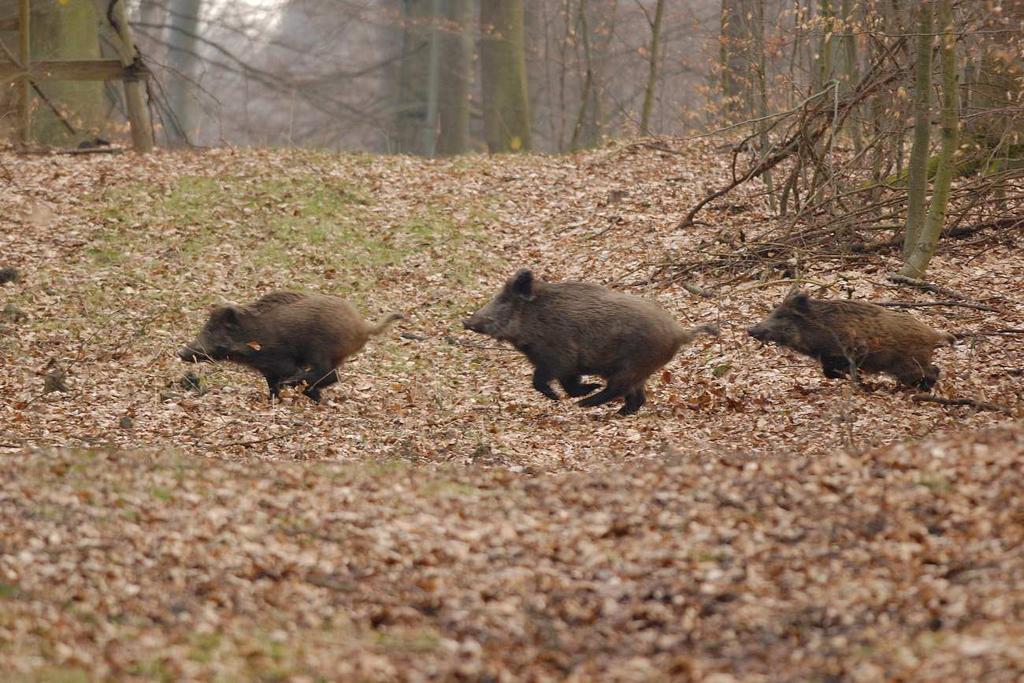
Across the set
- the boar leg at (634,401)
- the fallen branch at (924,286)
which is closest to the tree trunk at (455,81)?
the fallen branch at (924,286)

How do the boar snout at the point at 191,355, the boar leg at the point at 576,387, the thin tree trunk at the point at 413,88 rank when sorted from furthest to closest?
the thin tree trunk at the point at 413,88 → the boar snout at the point at 191,355 → the boar leg at the point at 576,387

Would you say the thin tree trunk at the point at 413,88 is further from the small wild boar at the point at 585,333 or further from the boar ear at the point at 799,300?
the boar ear at the point at 799,300

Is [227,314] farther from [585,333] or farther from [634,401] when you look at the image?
[634,401]

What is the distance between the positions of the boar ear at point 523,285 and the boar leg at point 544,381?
72 cm

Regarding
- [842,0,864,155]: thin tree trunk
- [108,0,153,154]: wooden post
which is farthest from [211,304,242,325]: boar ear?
[108,0,153,154]: wooden post

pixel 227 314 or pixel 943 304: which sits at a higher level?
pixel 943 304

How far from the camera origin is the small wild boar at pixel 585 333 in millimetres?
11406

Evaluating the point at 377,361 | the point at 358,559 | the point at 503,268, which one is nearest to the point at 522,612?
the point at 358,559

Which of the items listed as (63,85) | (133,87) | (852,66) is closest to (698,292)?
(852,66)

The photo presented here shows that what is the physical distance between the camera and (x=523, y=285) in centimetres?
1180

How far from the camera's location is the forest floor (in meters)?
5.69

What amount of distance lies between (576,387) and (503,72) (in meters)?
19.4

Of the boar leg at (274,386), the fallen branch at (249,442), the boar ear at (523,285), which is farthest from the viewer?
the boar leg at (274,386)

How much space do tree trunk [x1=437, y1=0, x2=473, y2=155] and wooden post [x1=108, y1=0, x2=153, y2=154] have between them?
13518mm
